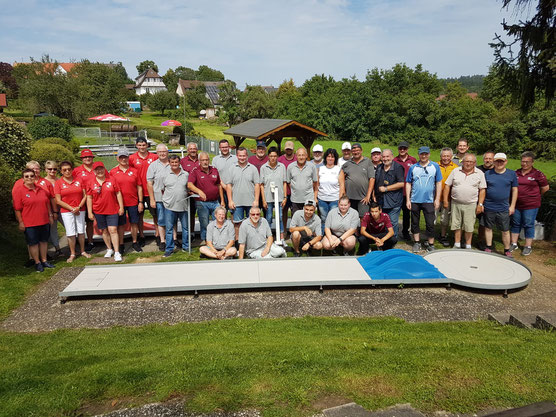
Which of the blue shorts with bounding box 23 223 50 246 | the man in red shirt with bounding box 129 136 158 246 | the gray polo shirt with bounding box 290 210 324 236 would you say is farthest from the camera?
the man in red shirt with bounding box 129 136 158 246

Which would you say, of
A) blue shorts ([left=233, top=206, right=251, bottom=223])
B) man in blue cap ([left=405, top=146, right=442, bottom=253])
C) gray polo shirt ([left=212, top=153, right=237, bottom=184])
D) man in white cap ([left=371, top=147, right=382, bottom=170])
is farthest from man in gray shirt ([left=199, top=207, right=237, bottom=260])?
man in blue cap ([left=405, top=146, right=442, bottom=253])

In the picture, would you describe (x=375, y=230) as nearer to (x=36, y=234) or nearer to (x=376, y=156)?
(x=376, y=156)

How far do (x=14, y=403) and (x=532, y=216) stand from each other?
30.6ft

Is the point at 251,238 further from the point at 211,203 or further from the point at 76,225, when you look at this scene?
the point at 76,225

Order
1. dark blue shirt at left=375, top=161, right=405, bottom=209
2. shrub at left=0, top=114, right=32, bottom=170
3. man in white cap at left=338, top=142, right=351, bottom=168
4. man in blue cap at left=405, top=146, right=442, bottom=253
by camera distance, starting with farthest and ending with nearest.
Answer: shrub at left=0, top=114, right=32, bottom=170
man in white cap at left=338, top=142, right=351, bottom=168
dark blue shirt at left=375, top=161, right=405, bottom=209
man in blue cap at left=405, top=146, right=442, bottom=253

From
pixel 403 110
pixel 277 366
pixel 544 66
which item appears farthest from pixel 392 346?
pixel 403 110

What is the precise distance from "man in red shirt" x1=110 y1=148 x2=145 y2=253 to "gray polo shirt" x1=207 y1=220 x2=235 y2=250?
6.11ft

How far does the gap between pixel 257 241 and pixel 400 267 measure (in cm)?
274

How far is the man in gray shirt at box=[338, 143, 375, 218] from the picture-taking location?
8422mm

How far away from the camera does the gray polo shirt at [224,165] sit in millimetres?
8266

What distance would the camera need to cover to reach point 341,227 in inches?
309

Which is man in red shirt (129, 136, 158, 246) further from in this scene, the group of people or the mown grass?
the mown grass

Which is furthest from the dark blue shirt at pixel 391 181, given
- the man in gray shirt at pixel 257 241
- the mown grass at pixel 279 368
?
the mown grass at pixel 279 368

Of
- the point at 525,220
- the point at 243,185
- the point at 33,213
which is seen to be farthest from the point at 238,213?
the point at 525,220
